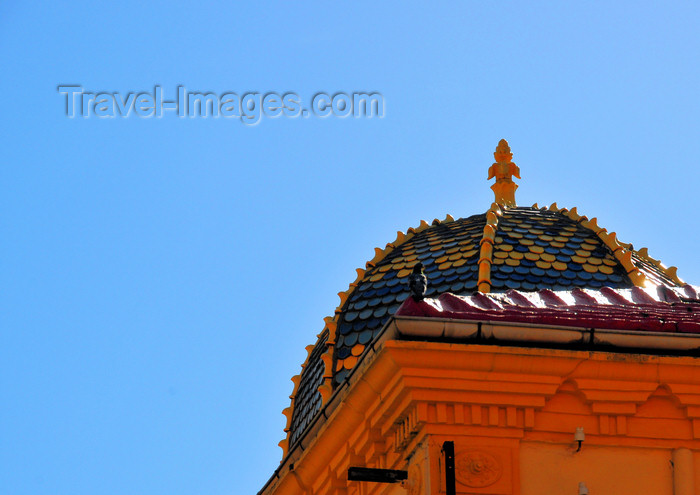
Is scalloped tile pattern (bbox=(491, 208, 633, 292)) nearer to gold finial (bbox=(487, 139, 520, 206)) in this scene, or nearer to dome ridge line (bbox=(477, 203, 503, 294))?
dome ridge line (bbox=(477, 203, 503, 294))

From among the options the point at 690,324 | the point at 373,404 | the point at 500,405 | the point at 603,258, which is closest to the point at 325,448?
the point at 373,404

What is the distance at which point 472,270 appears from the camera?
20.2 m

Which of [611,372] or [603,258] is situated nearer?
[611,372]

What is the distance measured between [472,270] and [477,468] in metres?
9.68

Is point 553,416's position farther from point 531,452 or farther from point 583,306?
point 583,306

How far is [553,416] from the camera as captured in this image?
1106cm

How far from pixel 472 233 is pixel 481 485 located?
37.3 feet

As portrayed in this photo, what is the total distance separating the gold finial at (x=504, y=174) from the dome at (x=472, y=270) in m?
0.96

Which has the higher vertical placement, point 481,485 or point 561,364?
point 561,364

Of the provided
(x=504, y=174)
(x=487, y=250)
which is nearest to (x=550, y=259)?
(x=487, y=250)

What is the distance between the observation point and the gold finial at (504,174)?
23938mm

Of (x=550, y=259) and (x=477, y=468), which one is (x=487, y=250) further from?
(x=477, y=468)

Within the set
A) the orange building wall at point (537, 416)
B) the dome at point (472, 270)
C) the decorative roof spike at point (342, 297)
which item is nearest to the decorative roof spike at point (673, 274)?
the dome at point (472, 270)

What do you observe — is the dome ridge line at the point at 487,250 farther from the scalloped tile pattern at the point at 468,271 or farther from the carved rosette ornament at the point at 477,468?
the carved rosette ornament at the point at 477,468
